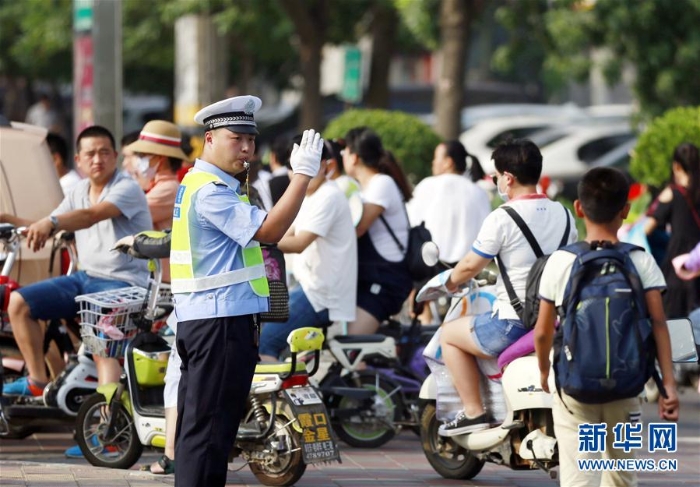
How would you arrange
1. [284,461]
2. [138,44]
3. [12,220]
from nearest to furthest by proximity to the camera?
1. [284,461]
2. [12,220]
3. [138,44]

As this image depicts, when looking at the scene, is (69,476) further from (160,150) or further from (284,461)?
(160,150)

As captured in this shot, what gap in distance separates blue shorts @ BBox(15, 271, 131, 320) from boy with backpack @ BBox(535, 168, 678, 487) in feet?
11.4

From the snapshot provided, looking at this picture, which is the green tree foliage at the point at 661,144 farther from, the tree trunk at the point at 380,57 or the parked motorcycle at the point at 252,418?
the tree trunk at the point at 380,57

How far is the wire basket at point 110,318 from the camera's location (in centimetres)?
808

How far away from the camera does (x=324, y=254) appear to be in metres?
8.99

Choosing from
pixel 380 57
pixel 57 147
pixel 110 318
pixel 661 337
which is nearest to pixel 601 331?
pixel 661 337

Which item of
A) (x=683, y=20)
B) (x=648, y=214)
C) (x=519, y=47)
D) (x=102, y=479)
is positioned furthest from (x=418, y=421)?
(x=519, y=47)

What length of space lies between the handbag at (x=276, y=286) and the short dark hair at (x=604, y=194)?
205cm

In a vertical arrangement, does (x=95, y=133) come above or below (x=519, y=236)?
above

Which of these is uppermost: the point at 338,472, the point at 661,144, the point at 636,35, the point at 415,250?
the point at 636,35

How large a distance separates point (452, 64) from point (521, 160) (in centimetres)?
1022

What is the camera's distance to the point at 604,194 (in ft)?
18.4

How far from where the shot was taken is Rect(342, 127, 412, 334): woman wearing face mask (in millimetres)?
9438

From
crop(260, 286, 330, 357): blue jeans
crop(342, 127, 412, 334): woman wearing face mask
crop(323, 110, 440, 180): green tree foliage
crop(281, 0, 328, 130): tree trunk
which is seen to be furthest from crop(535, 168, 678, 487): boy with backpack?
crop(281, 0, 328, 130): tree trunk
